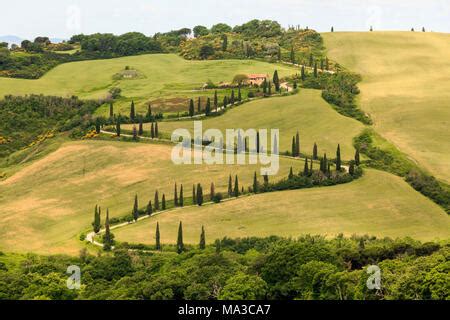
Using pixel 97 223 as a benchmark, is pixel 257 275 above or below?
above

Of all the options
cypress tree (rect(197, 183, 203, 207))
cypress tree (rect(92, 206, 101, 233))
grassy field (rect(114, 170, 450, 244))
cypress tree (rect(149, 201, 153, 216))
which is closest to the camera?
grassy field (rect(114, 170, 450, 244))

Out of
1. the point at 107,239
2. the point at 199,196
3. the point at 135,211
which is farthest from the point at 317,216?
the point at 107,239

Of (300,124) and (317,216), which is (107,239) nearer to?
(317,216)

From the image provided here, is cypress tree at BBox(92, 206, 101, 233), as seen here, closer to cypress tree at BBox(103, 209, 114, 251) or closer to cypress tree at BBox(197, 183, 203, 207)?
cypress tree at BBox(103, 209, 114, 251)

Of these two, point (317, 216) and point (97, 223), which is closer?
point (317, 216)

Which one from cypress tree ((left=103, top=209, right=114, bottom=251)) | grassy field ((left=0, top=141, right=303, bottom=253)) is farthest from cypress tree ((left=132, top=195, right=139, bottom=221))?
cypress tree ((left=103, top=209, right=114, bottom=251))

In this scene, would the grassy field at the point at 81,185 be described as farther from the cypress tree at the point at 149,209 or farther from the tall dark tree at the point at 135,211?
the cypress tree at the point at 149,209

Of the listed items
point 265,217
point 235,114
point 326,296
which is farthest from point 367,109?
point 326,296
